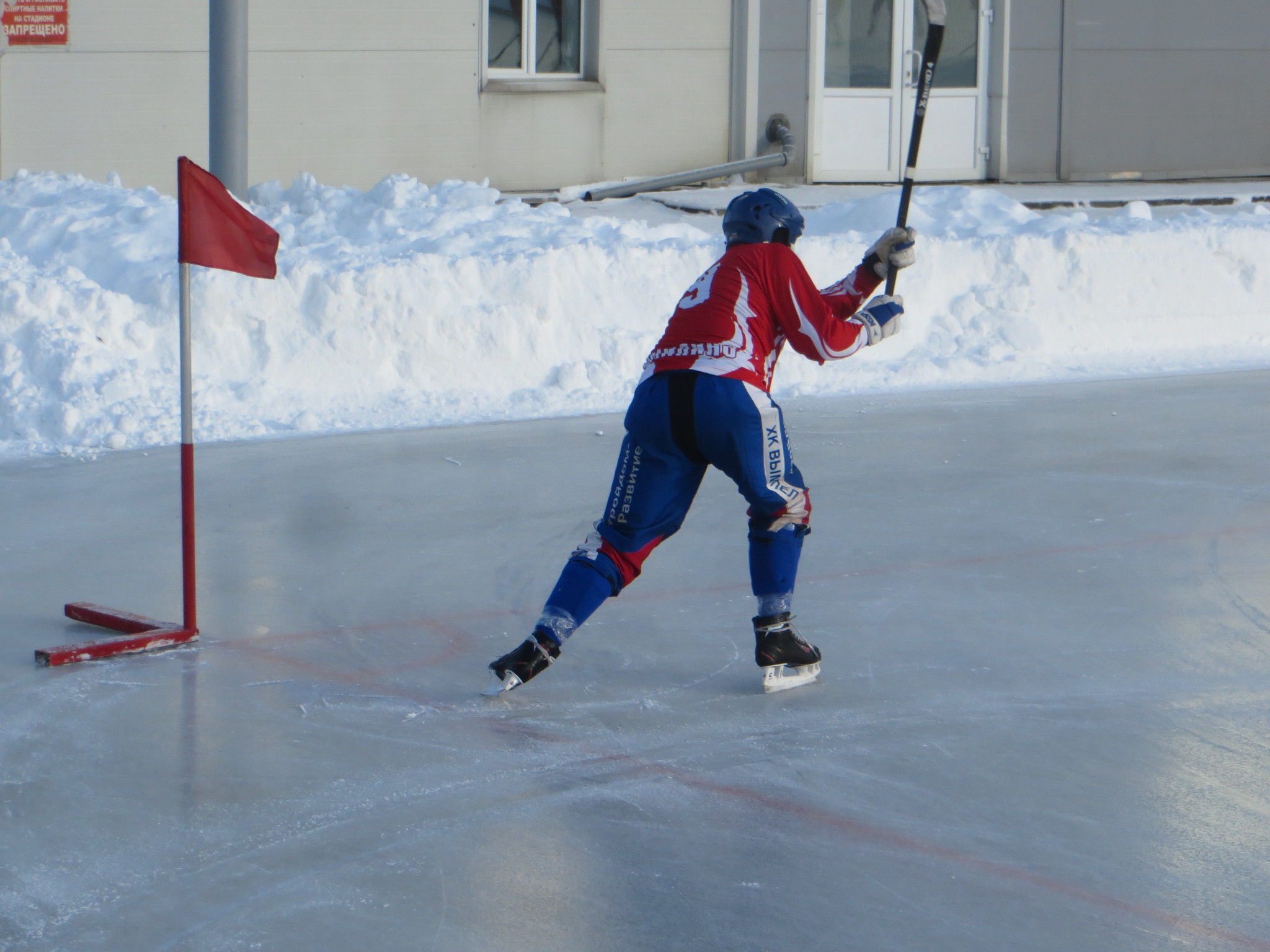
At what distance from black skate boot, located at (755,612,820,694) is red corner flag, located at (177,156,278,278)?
2068 millimetres

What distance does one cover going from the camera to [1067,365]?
12172mm

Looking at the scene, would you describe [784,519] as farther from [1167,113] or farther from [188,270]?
[1167,113]

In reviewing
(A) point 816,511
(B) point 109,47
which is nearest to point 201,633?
(A) point 816,511

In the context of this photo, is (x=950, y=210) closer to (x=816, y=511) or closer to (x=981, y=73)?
(x=981, y=73)

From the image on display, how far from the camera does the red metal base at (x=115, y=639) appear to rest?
5.28m

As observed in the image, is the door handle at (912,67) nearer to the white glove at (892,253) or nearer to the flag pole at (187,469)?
the white glove at (892,253)

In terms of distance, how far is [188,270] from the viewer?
548 centimetres

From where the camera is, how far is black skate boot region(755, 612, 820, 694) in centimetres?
504

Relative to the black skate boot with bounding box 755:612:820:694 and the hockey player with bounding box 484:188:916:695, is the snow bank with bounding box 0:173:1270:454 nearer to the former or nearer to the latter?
the hockey player with bounding box 484:188:916:695

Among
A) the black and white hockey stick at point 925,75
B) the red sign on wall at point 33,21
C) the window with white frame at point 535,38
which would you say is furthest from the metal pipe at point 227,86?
the black and white hockey stick at point 925,75

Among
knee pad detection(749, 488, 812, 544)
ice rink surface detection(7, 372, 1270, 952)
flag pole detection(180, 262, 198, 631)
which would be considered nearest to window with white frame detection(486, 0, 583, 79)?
ice rink surface detection(7, 372, 1270, 952)

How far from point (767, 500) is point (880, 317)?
75 cm

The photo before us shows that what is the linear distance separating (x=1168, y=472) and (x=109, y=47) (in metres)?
9.77

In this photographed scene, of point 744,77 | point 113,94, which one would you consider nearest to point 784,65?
point 744,77
